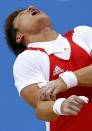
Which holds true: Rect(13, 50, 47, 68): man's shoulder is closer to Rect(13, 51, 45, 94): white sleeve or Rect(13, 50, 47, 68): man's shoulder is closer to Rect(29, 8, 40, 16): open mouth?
Rect(13, 51, 45, 94): white sleeve

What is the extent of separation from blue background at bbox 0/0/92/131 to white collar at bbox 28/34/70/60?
69 cm

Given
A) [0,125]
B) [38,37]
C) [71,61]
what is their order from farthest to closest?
[0,125] < [38,37] < [71,61]

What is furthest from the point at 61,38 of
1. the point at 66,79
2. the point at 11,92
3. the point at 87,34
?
the point at 11,92

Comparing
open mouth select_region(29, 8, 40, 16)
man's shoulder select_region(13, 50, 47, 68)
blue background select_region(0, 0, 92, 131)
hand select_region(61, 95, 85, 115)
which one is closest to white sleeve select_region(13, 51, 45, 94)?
man's shoulder select_region(13, 50, 47, 68)

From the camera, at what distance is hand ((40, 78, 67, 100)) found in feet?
4.58

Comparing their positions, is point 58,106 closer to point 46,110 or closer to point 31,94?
point 46,110

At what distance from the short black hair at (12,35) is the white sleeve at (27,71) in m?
0.27

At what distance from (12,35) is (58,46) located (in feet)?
1.02

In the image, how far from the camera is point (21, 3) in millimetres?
2516

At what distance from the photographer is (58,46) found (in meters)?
1.74

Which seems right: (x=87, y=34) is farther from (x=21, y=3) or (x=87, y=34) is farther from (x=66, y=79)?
(x=21, y=3)

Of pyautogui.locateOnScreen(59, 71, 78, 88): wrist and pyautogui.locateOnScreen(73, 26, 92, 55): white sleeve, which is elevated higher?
pyautogui.locateOnScreen(73, 26, 92, 55): white sleeve

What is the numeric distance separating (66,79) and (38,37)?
397 millimetres

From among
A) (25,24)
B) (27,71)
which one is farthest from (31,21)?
(27,71)
